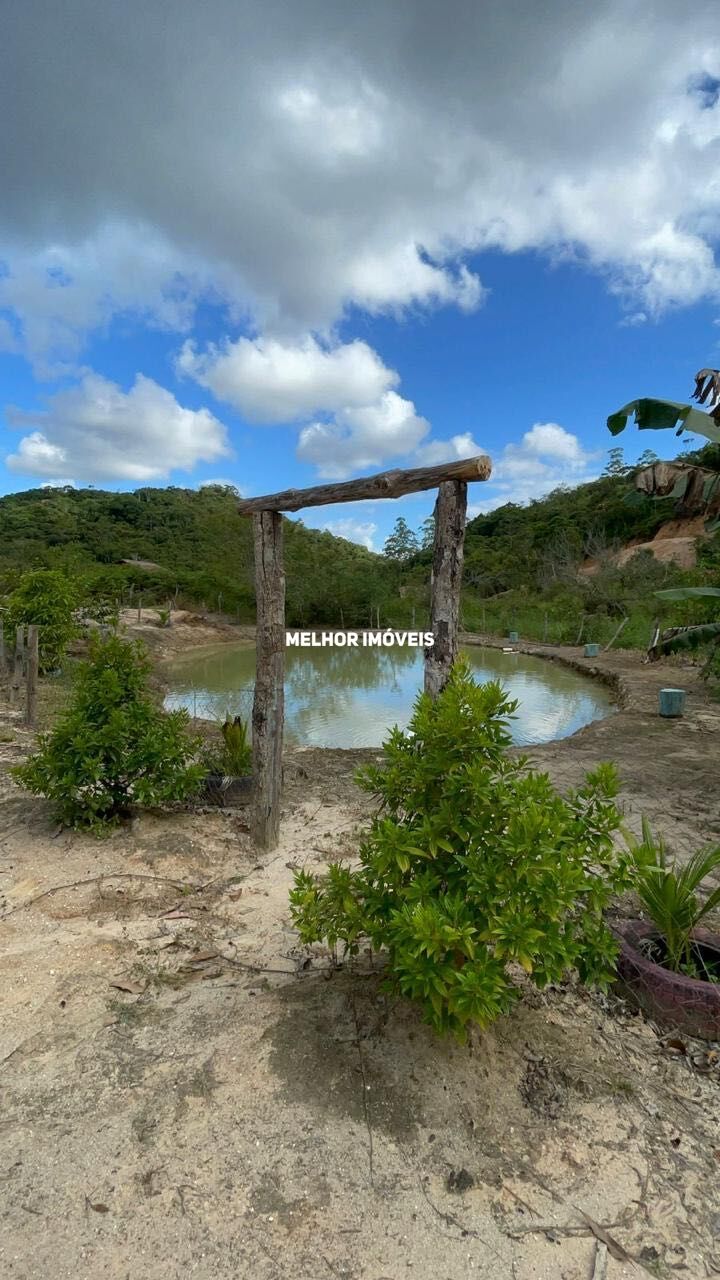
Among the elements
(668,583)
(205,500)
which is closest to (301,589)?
(668,583)

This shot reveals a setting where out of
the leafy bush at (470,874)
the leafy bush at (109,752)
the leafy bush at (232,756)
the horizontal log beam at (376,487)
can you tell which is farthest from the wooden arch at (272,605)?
the leafy bush at (470,874)

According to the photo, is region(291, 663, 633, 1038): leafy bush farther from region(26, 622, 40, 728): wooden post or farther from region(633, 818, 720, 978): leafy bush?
region(26, 622, 40, 728): wooden post

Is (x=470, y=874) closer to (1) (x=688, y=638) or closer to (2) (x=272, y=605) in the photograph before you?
(2) (x=272, y=605)

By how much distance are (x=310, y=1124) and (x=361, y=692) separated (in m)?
10.7

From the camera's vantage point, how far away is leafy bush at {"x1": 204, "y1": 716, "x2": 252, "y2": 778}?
4.98 metres

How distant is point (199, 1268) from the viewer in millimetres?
1429

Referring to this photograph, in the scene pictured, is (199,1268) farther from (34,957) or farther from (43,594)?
(43,594)

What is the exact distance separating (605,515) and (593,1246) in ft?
115

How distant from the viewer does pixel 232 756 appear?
199 inches

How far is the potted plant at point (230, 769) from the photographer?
15.2ft

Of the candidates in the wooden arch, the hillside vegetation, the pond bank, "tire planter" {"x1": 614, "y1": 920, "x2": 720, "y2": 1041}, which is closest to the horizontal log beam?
the wooden arch

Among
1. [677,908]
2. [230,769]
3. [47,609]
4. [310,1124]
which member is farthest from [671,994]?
[47,609]

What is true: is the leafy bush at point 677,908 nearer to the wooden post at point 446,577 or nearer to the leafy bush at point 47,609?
the wooden post at point 446,577

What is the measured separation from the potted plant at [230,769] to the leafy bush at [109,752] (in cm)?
54
